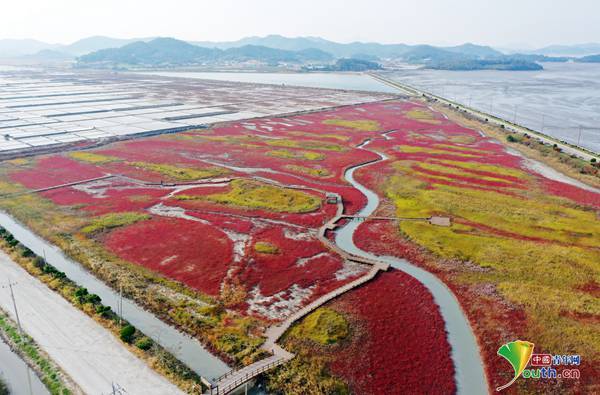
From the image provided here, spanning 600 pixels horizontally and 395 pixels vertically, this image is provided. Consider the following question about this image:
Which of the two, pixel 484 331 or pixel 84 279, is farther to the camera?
pixel 84 279

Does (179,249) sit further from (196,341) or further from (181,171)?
(181,171)

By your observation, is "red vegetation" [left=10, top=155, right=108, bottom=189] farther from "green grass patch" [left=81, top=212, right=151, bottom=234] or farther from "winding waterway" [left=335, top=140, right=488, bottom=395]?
"winding waterway" [left=335, top=140, right=488, bottom=395]

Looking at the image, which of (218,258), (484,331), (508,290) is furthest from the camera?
(218,258)

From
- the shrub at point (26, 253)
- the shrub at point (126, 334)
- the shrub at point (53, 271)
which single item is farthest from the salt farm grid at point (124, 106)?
the shrub at point (126, 334)

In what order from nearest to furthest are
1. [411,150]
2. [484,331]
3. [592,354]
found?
[592,354] < [484,331] < [411,150]

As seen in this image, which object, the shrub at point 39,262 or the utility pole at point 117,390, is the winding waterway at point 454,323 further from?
the shrub at point 39,262

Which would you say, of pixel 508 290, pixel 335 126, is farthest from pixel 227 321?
pixel 335 126

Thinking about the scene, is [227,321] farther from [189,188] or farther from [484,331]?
[189,188]

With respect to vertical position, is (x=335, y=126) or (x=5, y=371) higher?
(x=335, y=126)
